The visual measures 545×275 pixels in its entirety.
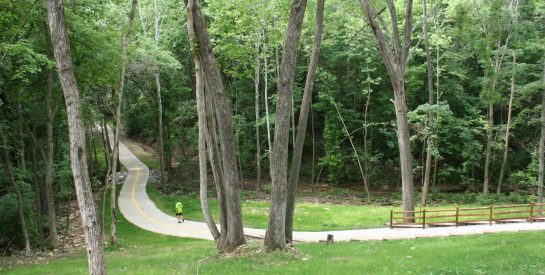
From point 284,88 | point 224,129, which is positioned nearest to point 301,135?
point 284,88

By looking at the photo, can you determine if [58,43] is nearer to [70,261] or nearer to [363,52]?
[70,261]

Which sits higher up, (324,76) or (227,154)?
(324,76)

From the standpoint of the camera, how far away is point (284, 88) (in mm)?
11914

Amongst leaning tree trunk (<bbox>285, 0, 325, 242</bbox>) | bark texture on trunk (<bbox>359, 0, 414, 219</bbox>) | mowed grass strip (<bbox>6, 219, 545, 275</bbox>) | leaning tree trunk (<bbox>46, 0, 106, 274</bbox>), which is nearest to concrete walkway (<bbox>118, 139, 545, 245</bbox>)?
bark texture on trunk (<bbox>359, 0, 414, 219</bbox>)

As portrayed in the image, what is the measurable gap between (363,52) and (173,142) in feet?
61.3

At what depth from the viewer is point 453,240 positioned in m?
14.7

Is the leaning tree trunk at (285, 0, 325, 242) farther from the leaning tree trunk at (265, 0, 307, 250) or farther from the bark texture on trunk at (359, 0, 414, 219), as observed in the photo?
the bark texture on trunk at (359, 0, 414, 219)

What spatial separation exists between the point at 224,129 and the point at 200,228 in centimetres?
1366

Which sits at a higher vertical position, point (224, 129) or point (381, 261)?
point (224, 129)

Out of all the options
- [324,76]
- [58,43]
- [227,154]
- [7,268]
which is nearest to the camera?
[58,43]

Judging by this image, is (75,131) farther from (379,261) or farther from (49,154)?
(49,154)

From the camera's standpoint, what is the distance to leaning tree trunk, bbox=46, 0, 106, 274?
8305mm

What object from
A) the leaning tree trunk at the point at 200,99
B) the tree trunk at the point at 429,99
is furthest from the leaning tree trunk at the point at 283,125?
the tree trunk at the point at 429,99

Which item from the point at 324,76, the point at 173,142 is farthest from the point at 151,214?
the point at 324,76
